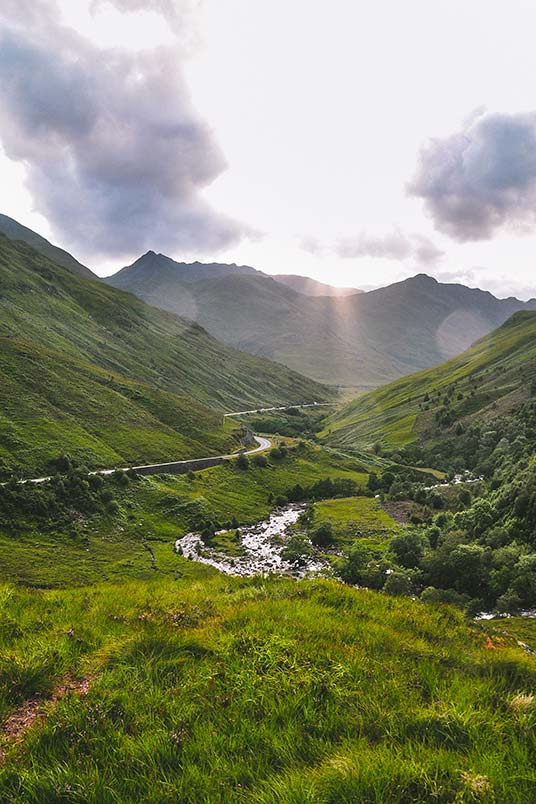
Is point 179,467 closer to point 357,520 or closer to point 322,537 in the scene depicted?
point 322,537

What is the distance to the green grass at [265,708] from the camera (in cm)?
497

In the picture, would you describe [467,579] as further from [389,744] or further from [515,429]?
[515,429]

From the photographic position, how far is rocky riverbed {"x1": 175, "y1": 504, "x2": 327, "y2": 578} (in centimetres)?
7319

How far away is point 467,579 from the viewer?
2360 inches

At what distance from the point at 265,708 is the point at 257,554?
79056mm

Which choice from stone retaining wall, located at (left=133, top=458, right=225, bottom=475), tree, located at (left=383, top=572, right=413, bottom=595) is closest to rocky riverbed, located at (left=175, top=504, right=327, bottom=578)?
tree, located at (left=383, top=572, right=413, bottom=595)

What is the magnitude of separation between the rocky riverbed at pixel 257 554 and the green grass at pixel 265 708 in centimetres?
5626

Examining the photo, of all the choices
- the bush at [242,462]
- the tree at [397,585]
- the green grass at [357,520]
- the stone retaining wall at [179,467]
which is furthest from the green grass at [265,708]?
the bush at [242,462]

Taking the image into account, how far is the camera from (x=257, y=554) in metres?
81.6

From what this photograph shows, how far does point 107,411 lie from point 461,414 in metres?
148

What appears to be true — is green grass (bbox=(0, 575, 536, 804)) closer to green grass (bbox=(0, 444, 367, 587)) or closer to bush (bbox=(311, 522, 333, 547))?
green grass (bbox=(0, 444, 367, 587))

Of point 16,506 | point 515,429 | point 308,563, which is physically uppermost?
point 515,429

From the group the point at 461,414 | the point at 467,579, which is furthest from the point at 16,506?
the point at 461,414

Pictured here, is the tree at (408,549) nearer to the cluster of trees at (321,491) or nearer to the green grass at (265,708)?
the cluster of trees at (321,491)
